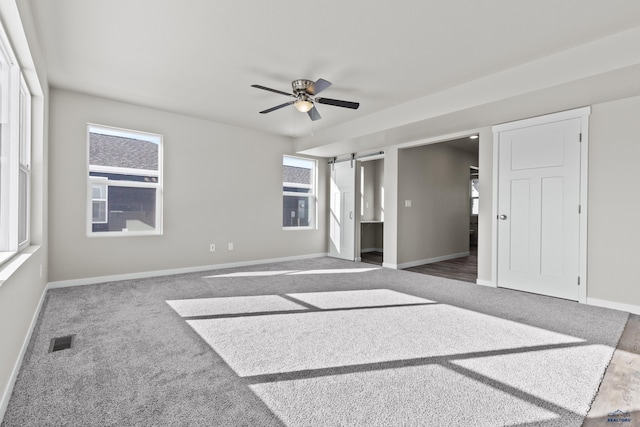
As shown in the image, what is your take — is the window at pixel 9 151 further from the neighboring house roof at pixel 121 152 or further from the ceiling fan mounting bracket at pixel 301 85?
the ceiling fan mounting bracket at pixel 301 85

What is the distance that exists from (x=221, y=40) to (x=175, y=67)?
34.0 inches

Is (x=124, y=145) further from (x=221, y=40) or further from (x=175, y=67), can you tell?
(x=221, y=40)

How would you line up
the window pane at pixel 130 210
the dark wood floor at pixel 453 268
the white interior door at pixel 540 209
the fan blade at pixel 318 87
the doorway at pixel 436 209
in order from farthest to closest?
the doorway at pixel 436 209 → the dark wood floor at pixel 453 268 → the window pane at pixel 130 210 → the white interior door at pixel 540 209 → the fan blade at pixel 318 87

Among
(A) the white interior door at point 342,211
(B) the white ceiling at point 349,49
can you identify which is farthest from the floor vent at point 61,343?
(A) the white interior door at point 342,211

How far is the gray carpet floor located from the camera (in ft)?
5.22

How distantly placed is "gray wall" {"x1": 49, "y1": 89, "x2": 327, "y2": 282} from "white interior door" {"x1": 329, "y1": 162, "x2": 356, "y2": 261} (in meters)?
0.25

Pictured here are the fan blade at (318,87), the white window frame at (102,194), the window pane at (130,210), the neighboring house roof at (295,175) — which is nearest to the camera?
the fan blade at (318,87)

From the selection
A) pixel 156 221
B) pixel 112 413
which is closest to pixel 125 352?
pixel 112 413

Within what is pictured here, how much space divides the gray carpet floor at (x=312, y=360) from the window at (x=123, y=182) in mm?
1110

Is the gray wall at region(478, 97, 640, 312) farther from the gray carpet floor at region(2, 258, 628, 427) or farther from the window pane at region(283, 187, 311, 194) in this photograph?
the window pane at region(283, 187, 311, 194)

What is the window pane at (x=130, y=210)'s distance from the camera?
4.53 m

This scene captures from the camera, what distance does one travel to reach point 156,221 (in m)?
4.93

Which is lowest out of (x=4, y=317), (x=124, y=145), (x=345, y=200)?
(x=4, y=317)

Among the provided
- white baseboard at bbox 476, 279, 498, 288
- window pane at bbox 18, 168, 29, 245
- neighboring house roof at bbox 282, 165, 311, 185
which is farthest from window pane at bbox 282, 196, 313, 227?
window pane at bbox 18, 168, 29, 245
